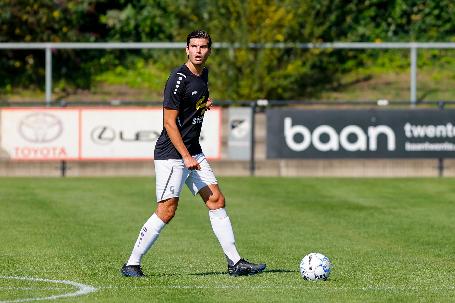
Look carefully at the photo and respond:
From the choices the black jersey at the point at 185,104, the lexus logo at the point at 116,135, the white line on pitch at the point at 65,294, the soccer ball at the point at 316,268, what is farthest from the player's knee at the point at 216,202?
the lexus logo at the point at 116,135

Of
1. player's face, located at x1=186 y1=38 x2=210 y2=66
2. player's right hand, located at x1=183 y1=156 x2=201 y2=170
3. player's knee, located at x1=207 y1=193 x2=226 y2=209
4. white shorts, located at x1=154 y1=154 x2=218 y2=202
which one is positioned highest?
player's face, located at x1=186 y1=38 x2=210 y2=66

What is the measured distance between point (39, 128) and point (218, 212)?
14946mm

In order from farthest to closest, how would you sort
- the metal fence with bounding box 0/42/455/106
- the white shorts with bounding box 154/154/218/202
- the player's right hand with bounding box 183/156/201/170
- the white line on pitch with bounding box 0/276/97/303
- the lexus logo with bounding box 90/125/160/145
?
the metal fence with bounding box 0/42/455/106 < the lexus logo with bounding box 90/125/160/145 < the white shorts with bounding box 154/154/218/202 < the player's right hand with bounding box 183/156/201/170 < the white line on pitch with bounding box 0/276/97/303

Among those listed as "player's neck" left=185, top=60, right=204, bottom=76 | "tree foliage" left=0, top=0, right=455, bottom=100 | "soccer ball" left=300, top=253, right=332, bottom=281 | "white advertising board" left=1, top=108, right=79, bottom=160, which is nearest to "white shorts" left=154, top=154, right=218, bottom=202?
"player's neck" left=185, top=60, right=204, bottom=76

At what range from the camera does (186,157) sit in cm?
1120

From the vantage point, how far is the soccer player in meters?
11.3

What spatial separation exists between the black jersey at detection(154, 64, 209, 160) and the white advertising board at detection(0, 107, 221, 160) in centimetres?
1462

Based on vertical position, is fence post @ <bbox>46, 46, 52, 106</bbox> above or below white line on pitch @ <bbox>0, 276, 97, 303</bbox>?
above

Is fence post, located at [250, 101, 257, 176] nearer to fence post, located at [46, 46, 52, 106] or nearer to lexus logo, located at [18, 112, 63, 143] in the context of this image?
lexus logo, located at [18, 112, 63, 143]

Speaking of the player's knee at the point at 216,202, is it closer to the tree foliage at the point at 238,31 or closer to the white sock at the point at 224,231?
the white sock at the point at 224,231

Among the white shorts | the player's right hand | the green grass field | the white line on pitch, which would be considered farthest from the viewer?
the white shorts

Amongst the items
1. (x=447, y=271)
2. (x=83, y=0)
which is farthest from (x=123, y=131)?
(x=447, y=271)

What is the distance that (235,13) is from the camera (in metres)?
29.6

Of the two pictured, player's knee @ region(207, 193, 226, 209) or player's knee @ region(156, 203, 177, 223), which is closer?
player's knee @ region(156, 203, 177, 223)
